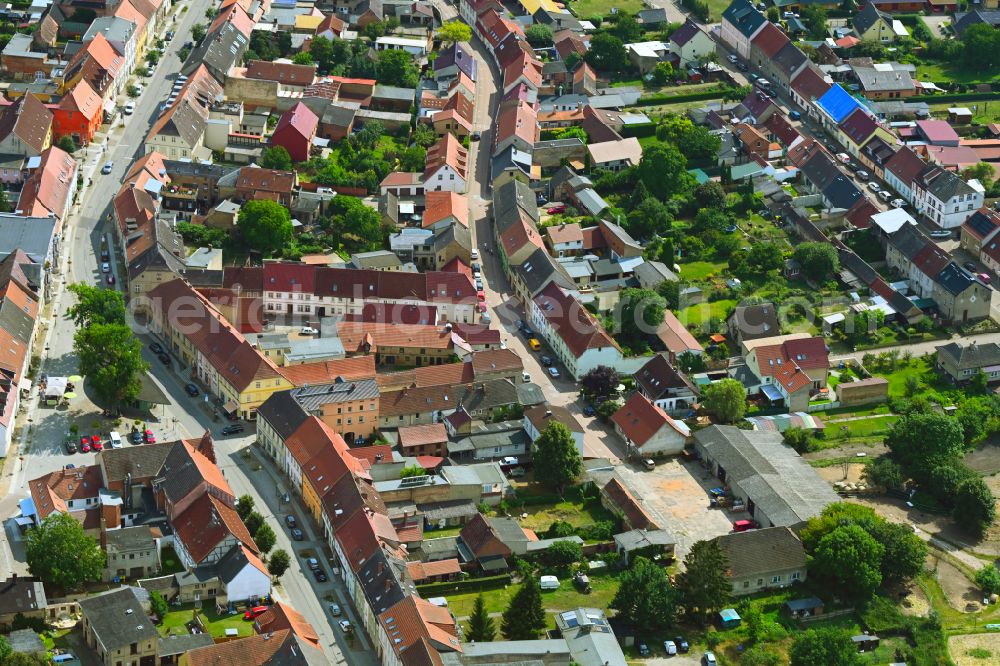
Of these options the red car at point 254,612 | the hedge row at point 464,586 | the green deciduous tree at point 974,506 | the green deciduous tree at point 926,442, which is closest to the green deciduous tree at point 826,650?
the hedge row at point 464,586

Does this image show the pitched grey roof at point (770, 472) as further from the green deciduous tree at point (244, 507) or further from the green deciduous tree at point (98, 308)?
the green deciduous tree at point (98, 308)

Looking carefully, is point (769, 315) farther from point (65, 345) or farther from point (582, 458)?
point (65, 345)

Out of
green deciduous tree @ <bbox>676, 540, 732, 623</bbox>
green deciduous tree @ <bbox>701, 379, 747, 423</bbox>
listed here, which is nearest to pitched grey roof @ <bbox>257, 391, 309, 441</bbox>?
green deciduous tree @ <bbox>676, 540, 732, 623</bbox>

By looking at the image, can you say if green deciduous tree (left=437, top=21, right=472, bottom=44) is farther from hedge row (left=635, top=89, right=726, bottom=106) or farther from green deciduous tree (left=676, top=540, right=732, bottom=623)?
green deciduous tree (left=676, top=540, right=732, bottom=623)

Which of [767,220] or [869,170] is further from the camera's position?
[869,170]

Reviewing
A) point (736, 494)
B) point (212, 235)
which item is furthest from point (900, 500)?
point (212, 235)
